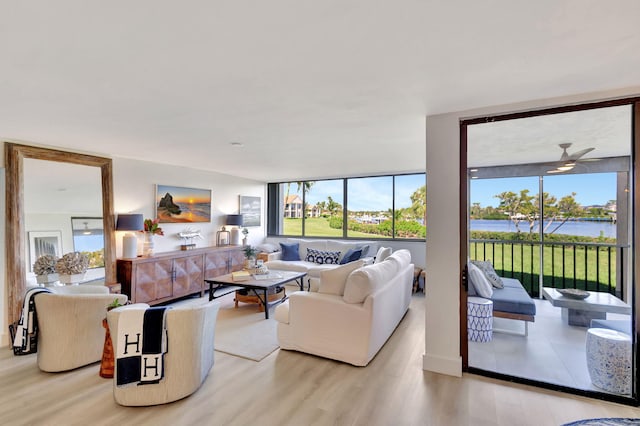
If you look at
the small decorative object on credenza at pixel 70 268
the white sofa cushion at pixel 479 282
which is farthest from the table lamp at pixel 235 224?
the white sofa cushion at pixel 479 282

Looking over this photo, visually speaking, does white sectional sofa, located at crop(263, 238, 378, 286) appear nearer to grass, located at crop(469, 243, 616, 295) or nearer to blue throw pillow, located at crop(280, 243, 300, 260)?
blue throw pillow, located at crop(280, 243, 300, 260)

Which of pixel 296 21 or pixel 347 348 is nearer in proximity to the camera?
A: pixel 296 21

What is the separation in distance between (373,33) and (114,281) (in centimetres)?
474

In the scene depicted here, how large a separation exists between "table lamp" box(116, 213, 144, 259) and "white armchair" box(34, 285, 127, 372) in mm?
1656

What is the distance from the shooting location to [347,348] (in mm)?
3023

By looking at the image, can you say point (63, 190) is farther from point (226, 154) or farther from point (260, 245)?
point (260, 245)

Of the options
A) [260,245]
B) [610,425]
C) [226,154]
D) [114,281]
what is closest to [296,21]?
Result: [610,425]

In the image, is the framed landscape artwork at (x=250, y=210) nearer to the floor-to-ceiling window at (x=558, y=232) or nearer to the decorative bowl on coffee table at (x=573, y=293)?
the floor-to-ceiling window at (x=558, y=232)

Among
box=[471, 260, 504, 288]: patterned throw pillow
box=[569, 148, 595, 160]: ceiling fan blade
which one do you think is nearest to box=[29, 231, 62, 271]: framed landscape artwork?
box=[471, 260, 504, 288]: patterned throw pillow

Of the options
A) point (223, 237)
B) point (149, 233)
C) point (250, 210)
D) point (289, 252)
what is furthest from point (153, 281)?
point (250, 210)

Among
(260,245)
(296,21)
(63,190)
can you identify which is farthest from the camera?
(260,245)

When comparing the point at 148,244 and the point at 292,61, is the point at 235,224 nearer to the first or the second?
the point at 148,244

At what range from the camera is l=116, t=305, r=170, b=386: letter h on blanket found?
2320 mm

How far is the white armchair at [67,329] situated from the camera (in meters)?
2.86
